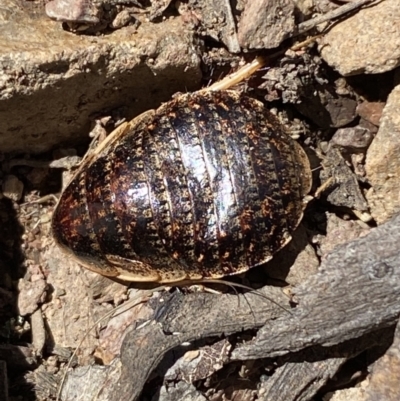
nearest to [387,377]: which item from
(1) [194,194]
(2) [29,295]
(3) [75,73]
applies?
(1) [194,194]

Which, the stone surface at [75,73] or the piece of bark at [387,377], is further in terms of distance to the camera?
the stone surface at [75,73]

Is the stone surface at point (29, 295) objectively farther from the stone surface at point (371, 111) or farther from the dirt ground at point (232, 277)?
the stone surface at point (371, 111)

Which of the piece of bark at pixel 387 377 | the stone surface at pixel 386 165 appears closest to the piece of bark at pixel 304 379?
the piece of bark at pixel 387 377

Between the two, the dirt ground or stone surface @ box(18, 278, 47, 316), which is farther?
stone surface @ box(18, 278, 47, 316)

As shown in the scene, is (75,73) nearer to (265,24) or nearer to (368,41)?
(265,24)

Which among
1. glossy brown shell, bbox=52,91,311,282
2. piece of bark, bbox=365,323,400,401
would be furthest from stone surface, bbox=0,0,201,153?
piece of bark, bbox=365,323,400,401

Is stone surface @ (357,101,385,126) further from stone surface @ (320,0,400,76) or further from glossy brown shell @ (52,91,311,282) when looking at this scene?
glossy brown shell @ (52,91,311,282)

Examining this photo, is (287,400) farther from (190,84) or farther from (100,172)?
(190,84)

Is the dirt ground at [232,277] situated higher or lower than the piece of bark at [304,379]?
higher
